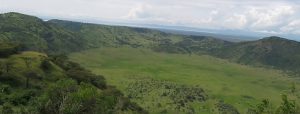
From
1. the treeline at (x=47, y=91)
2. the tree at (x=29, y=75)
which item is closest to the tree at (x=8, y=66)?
the treeline at (x=47, y=91)

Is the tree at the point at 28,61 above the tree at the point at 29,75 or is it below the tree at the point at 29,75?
above

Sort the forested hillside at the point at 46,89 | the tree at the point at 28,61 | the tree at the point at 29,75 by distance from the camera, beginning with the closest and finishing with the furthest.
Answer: the forested hillside at the point at 46,89 → the tree at the point at 29,75 → the tree at the point at 28,61

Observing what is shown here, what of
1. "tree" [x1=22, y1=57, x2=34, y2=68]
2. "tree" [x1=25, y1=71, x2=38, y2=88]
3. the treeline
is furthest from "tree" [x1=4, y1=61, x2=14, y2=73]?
"tree" [x1=25, y1=71, x2=38, y2=88]

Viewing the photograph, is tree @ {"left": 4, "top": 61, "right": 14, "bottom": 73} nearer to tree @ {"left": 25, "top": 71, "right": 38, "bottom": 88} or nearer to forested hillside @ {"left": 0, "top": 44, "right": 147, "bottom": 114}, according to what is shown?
forested hillside @ {"left": 0, "top": 44, "right": 147, "bottom": 114}

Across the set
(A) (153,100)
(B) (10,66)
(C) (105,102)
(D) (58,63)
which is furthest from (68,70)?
(A) (153,100)

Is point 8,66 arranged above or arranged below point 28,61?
above

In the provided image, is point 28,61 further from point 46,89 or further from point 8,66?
point 46,89

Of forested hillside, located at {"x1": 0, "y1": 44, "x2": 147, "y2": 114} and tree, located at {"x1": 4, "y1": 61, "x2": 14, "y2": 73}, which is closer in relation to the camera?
forested hillside, located at {"x1": 0, "y1": 44, "x2": 147, "y2": 114}

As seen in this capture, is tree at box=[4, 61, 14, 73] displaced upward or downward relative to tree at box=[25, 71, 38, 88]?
upward

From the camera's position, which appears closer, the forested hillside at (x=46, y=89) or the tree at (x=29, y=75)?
the forested hillside at (x=46, y=89)

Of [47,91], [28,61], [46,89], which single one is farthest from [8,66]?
[47,91]

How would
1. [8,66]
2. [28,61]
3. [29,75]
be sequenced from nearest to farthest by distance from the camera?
[29,75] → [8,66] → [28,61]

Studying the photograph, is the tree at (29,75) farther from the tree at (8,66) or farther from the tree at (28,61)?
the tree at (28,61)
